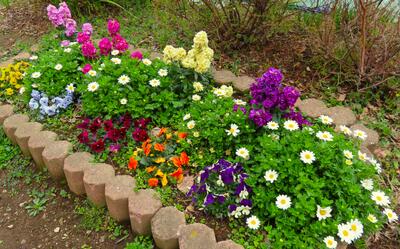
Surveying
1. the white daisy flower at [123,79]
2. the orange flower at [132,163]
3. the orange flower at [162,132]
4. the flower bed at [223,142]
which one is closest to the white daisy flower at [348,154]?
the flower bed at [223,142]

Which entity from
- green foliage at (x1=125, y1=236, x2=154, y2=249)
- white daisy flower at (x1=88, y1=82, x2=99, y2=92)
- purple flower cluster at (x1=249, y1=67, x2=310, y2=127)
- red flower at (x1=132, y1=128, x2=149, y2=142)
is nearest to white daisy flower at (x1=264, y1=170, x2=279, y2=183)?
purple flower cluster at (x1=249, y1=67, x2=310, y2=127)

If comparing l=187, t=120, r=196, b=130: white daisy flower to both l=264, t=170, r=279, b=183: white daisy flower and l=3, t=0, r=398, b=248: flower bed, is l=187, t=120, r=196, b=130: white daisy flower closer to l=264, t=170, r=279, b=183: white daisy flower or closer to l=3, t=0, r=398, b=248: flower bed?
l=3, t=0, r=398, b=248: flower bed

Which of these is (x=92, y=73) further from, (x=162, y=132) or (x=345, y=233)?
(x=345, y=233)

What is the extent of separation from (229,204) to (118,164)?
855mm

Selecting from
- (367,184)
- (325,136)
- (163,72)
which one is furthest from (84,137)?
(367,184)

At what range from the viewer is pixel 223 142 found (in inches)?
93.7

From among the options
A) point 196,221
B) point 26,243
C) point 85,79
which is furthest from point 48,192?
point 196,221

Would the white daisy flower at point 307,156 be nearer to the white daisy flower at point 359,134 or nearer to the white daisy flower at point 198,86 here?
the white daisy flower at point 359,134

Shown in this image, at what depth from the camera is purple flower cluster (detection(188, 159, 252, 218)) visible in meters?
2.08

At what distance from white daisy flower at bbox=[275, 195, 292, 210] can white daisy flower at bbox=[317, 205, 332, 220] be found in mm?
154

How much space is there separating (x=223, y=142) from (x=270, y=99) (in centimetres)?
41

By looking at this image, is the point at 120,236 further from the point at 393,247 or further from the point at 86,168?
the point at 393,247

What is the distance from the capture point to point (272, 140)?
2217 mm

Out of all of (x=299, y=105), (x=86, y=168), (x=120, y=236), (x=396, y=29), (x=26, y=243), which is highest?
(x=396, y=29)
